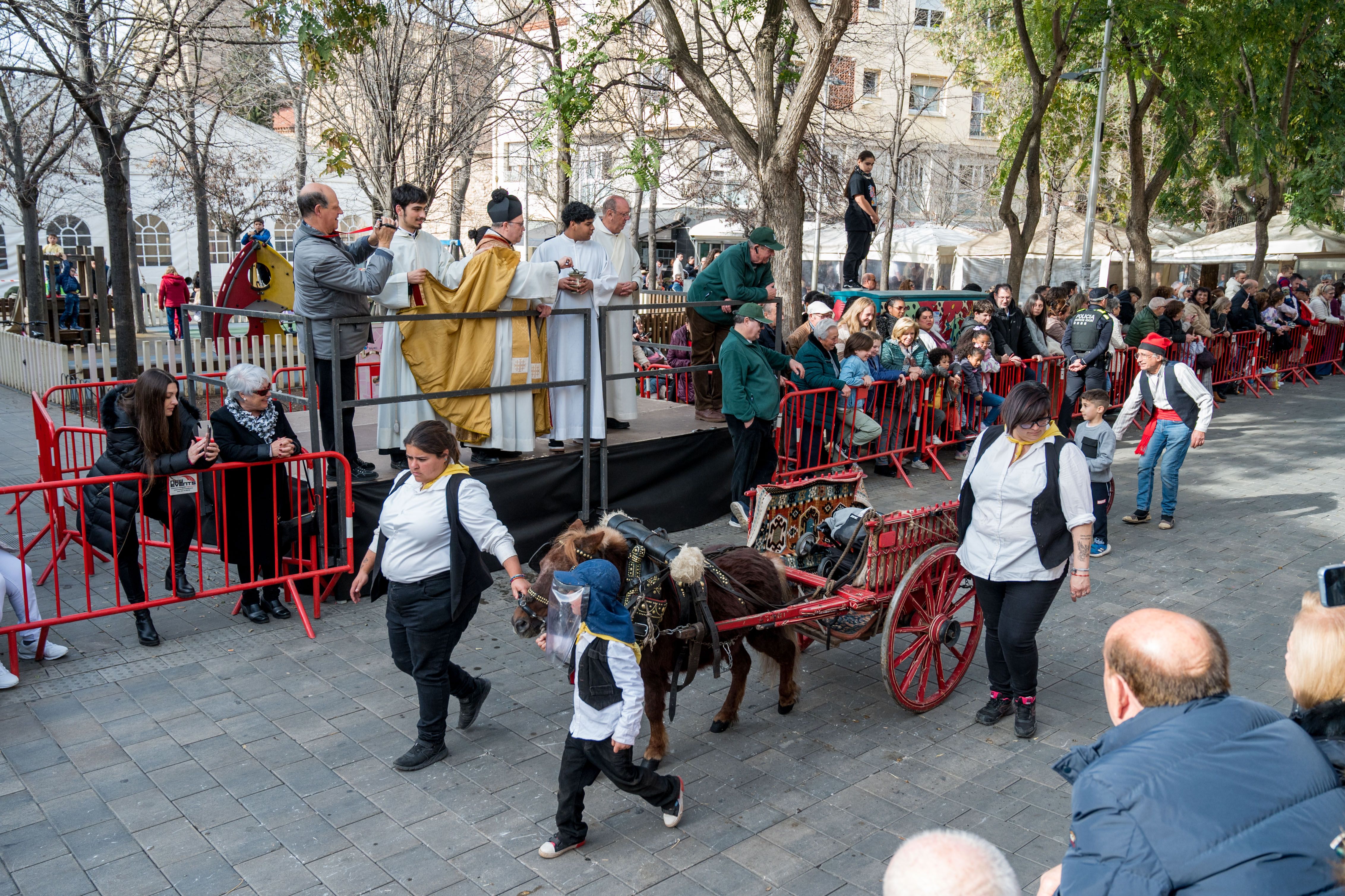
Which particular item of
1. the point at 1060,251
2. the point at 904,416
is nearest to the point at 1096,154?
the point at 904,416

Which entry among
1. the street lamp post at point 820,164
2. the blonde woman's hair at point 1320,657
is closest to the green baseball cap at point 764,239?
the blonde woman's hair at point 1320,657

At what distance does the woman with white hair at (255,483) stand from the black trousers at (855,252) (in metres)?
9.38

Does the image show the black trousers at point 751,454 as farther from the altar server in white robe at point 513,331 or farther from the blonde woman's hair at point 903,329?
the blonde woman's hair at point 903,329

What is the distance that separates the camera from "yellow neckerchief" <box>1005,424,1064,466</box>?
5020 mm

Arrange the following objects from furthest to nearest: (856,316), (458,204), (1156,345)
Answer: (458,204), (856,316), (1156,345)

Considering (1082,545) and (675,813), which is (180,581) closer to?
(675,813)

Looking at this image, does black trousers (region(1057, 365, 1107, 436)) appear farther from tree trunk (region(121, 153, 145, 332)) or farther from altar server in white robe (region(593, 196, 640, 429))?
tree trunk (region(121, 153, 145, 332))

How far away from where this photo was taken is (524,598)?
13.5 feet

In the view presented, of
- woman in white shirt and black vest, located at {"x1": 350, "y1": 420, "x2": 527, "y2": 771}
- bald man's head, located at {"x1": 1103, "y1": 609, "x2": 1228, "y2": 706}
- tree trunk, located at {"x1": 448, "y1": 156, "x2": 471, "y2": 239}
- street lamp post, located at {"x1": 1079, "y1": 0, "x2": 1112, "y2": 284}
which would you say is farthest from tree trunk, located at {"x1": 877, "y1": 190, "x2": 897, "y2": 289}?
bald man's head, located at {"x1": 1103, "y1": 609, "x2": 1228, "y2": 706}

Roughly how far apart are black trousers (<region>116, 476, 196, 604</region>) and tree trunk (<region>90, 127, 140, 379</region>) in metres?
7.07

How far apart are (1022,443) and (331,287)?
14.5 ft

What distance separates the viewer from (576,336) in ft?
26.4

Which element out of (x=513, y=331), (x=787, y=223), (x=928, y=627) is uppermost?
(x=787, y=223)

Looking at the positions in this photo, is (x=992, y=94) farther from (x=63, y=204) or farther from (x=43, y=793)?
(x=43, y=793)
